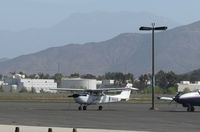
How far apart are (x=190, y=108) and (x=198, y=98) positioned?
1329mm

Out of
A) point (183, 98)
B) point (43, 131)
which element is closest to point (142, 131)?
point (43, 131)

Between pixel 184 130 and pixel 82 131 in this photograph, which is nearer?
pixel 82 131

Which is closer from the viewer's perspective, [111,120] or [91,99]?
[111,120]

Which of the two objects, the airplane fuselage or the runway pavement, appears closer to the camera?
the runway pavement

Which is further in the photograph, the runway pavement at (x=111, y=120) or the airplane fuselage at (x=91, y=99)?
the airplane fuselage at (x=91, y=99)

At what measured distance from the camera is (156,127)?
28.8 meters

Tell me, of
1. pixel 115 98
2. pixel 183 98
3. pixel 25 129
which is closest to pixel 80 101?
pixel 115 98

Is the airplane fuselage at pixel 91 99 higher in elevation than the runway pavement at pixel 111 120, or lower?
higher

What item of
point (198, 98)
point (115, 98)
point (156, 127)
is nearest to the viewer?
point (156, 127)

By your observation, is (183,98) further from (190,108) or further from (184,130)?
(184,130)

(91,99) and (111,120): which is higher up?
(91,99)

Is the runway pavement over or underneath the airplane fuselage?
underneath

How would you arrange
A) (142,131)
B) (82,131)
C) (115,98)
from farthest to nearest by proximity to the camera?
(115,98) → (142,131) → (82,131)

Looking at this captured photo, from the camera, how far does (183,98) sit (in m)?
48.4
